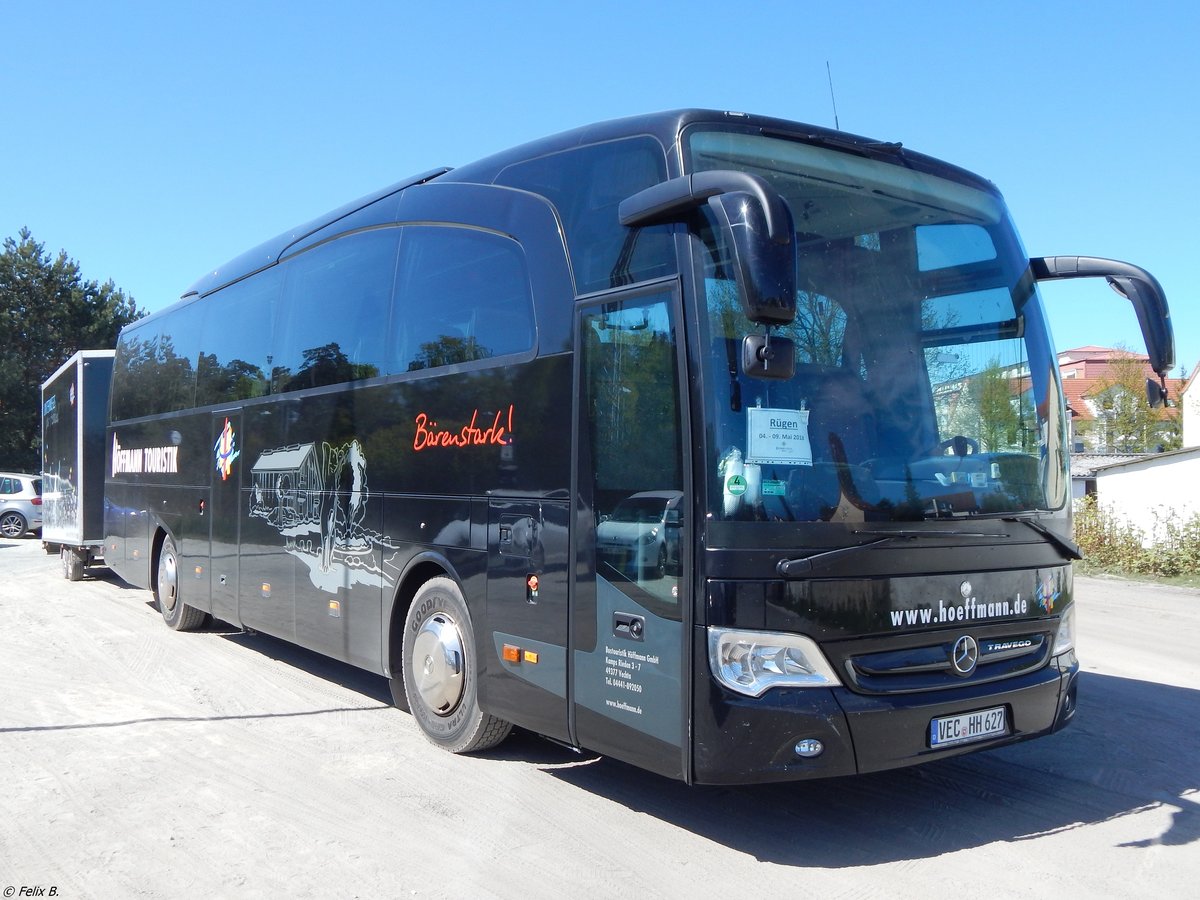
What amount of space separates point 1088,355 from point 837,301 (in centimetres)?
12443

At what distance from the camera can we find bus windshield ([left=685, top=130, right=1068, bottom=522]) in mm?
4699

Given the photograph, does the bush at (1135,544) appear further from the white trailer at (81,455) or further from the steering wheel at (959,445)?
the white trailer at (81,455)

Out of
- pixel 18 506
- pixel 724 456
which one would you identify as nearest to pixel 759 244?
pixel 724 456

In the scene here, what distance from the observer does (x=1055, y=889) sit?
4438 mm

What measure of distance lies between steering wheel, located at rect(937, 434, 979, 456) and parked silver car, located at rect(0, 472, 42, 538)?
30954 millimetres

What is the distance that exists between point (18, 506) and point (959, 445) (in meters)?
31.0

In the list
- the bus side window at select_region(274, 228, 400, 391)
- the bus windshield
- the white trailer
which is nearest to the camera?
the bus windshield

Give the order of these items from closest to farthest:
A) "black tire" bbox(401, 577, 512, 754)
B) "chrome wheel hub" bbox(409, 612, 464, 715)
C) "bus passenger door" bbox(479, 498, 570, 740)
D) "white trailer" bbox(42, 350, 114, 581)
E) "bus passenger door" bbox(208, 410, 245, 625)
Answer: "bus passenger door" bbox(479, 498, 570, 740) → "black tire" bbox(401, 577, 512, 754) → "chrome wheel hub" bbox(409, 612, 464, 715) → "bus passenger door" bbox(208, 410, 245, 625) → "white trailer" bbox(42, 350, 114, 581)

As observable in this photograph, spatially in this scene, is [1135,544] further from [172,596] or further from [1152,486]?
[172,596]

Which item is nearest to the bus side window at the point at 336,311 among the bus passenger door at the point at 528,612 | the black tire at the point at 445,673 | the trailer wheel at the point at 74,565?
the black tire at the point at 445,673

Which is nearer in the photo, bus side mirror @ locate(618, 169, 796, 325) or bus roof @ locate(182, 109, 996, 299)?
bus side mirror @ locate(618, 169, 796, 325)

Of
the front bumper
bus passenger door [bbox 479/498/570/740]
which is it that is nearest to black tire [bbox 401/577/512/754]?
bus passenger door [bbox 479/498/570/740]

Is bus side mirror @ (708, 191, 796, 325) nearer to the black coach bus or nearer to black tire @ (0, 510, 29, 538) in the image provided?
the black coach bus

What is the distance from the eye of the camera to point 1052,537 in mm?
5441
